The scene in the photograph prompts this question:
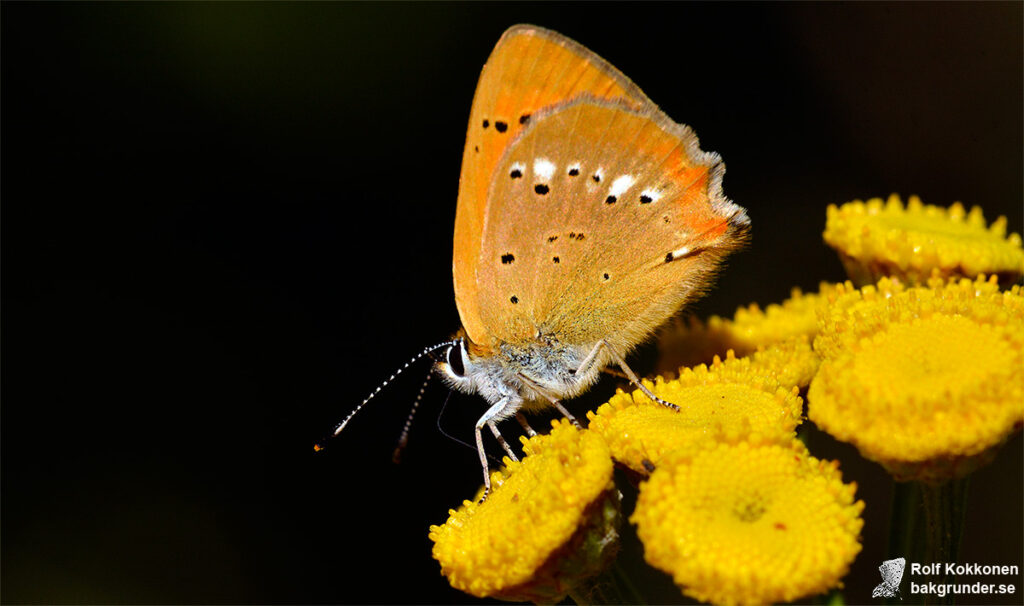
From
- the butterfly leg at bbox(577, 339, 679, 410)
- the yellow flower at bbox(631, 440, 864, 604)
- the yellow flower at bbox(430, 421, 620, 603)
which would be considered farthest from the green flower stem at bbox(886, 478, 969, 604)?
the yellow flower at bbox(430, 421, 620, 603)

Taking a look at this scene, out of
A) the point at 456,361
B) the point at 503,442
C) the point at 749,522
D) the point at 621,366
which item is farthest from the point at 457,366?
the point at 749,522

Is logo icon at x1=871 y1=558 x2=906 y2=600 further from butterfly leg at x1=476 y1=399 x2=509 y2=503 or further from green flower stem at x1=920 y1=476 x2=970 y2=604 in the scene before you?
butterfly leg at x1=476 y1=399 x2=509 y2=503

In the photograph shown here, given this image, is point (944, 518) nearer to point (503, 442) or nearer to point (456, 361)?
point (503, 442)

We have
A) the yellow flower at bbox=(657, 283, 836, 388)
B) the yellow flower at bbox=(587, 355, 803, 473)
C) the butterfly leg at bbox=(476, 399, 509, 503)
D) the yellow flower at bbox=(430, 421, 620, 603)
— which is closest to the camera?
the yellow flower at bbox=(430, 421, 620, 603)

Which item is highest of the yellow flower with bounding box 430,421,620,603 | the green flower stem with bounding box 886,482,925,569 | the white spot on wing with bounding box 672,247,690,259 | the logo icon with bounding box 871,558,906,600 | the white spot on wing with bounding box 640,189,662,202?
the white spot on wing with bounding box 640,189,662,202

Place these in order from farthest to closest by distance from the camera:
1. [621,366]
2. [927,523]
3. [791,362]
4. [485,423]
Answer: [485,423] → [621,366] → [791,362] → [927,523]

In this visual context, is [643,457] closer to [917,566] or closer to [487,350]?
[917,566]

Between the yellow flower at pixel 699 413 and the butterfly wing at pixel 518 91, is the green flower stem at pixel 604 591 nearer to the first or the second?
the yellow flower at pixel 699 413
